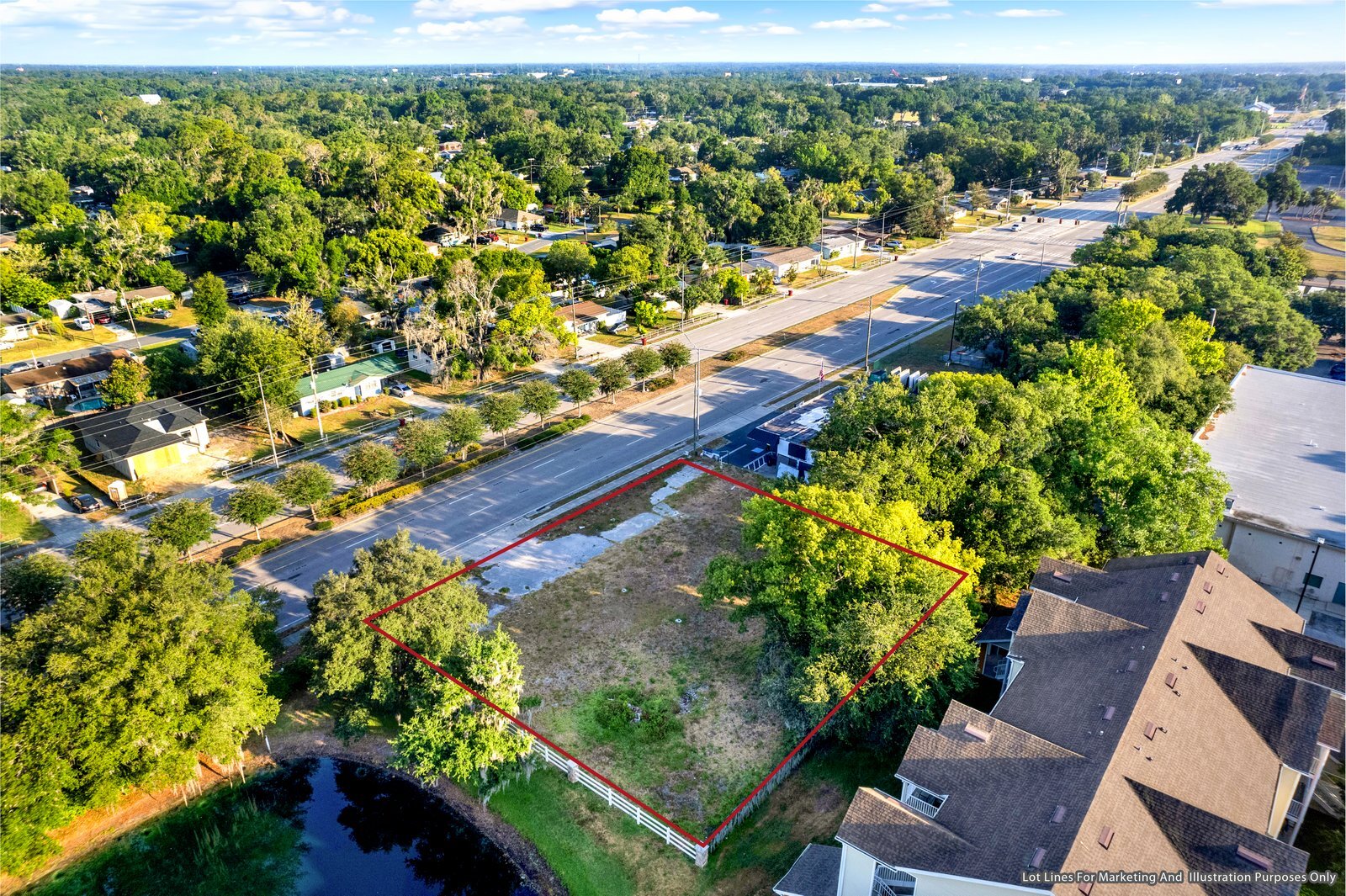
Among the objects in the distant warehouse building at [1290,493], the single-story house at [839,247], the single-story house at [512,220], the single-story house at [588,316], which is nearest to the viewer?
the distant warehouse building at [1290,493]

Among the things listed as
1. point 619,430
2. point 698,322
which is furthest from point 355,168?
→ point 619,430

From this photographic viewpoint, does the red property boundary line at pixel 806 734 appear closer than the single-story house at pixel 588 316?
Yes

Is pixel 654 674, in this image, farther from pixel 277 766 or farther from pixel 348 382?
pixel 348 382

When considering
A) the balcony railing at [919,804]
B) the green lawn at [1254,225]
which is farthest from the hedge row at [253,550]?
the green lawn at [1254,225]

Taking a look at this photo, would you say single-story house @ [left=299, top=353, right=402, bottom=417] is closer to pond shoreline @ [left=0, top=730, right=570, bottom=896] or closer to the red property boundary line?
the red property boundary line

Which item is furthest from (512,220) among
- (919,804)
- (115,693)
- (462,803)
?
(919,804)

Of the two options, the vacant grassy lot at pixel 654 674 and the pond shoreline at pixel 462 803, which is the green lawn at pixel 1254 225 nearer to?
the vacant grassy lot at pixel 654 674
